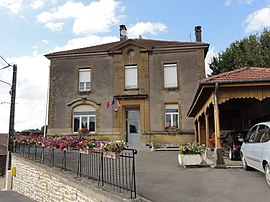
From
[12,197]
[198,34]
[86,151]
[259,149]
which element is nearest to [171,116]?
[198,34]

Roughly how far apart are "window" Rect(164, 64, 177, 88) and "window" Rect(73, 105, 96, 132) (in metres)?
6.07

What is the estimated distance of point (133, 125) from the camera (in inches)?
793

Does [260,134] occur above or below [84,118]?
below

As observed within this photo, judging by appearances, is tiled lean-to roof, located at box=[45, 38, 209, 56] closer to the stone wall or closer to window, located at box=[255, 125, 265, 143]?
the stone wall

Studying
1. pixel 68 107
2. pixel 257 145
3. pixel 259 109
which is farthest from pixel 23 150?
pixel 259 109

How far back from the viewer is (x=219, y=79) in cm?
867

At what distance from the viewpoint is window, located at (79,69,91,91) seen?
824 inches

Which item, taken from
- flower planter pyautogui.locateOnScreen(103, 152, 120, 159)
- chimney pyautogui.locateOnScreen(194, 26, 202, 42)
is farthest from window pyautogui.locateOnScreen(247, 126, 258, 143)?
chimney pyautogui.locateOnScreen(194, 26, 202, 42)

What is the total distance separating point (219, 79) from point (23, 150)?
987 centimetres

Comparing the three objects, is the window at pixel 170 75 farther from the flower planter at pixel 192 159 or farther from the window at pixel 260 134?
the window at pixel 260 134

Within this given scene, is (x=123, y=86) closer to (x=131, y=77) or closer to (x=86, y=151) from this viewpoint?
(x=131, y=77)

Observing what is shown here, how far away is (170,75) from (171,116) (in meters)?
3.14

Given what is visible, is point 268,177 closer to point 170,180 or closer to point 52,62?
point 170,180

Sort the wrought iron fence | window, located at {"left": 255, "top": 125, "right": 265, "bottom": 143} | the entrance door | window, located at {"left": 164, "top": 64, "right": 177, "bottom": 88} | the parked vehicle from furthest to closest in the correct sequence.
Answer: the entrance door, window, located at {"left": 164, "top": 64, "right": 177, "bottom": 88}, the parked vehicle, window, located at {"left": 255, "top": 125, "right": 265, "bottom": 143}, the wrought iron fence
